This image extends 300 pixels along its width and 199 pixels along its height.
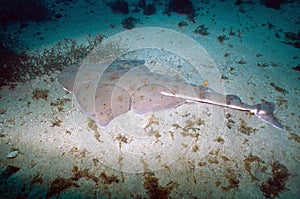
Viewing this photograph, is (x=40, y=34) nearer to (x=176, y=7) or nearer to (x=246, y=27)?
(x=176, y=7)

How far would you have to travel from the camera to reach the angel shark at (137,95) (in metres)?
4.13

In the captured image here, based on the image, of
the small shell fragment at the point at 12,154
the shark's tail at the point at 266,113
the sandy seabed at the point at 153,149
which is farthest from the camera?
the shark's tail at the point at 266,113

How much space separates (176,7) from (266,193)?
364 inches

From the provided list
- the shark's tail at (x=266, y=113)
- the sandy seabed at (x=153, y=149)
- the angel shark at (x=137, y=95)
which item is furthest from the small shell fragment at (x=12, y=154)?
the shark's tail at (x=266, y=113)

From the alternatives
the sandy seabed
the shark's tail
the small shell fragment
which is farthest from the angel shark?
the small shell fragment

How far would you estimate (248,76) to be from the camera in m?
5.70

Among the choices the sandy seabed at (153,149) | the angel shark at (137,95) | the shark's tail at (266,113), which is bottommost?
the sandy seabed at (153,149)


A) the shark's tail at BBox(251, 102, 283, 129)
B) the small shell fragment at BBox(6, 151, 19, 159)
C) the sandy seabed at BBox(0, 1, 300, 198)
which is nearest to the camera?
the sandy seabed at BBox(0, 1, 300, 198)

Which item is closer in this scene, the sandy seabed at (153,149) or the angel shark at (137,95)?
the sandy seabed at (153,149)

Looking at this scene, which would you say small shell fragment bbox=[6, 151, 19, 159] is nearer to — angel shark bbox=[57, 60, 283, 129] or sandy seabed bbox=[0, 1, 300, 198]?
sandy seabed bbox=[0, 1, 300, 198]

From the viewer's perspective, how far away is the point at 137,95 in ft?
14.2

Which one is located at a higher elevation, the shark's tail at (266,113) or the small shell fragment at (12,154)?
the shark's tail at (266,113)

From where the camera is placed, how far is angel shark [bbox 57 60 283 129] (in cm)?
413

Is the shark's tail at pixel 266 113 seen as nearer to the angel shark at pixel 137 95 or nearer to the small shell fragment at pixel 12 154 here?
the angel shark at pixel 137 95
